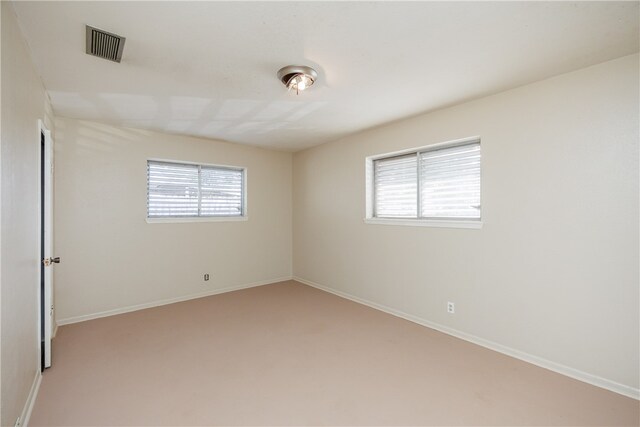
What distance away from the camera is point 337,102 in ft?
9.77

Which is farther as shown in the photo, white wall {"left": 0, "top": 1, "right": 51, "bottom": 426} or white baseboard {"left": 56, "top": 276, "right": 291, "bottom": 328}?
white baseboard {"left": 56, "top": 276, "right": 291, "bottom": 328}

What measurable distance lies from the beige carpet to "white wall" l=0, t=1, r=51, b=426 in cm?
41

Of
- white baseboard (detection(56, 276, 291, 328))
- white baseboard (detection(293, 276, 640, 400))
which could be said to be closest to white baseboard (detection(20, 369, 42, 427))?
white baseboard (detection(56, 276, 291, 328))

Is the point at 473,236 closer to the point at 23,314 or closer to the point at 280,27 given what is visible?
the point at 280,27

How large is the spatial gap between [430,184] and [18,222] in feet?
11.3

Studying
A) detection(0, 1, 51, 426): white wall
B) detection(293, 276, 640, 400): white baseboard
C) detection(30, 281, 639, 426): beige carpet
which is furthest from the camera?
detection(293, 276, 640, 400): white baseboard

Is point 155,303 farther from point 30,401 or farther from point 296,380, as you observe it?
point 296,380

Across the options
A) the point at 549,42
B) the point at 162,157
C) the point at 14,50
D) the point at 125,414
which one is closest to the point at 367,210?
the point at 549,42

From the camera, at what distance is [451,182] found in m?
3.25

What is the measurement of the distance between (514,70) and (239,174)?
12.9ft

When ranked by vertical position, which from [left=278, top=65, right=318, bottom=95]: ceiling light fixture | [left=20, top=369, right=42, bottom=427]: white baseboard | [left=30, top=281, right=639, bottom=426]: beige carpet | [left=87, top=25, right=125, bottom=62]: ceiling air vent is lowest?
[left=30, top=281, right=639, bottom=426]: beige carpet

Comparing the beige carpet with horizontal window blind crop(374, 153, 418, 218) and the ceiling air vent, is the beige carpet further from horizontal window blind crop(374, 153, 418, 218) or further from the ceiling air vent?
the ceiling air vent

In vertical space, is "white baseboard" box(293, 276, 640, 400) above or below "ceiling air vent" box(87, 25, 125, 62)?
below

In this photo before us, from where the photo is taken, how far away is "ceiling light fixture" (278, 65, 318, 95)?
7.39 feet
